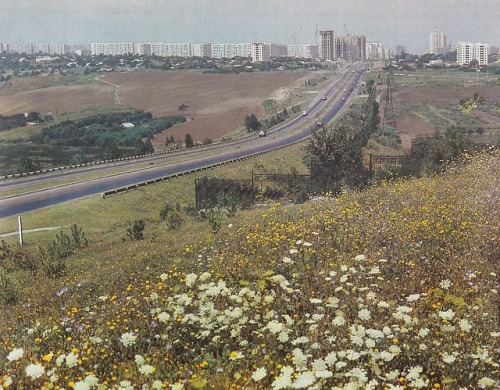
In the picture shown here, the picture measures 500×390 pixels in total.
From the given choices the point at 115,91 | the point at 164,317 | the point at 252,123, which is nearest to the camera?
the point at 164,317

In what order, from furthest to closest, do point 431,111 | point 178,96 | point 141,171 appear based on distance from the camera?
point 178,96, point 431,111, point 141,171

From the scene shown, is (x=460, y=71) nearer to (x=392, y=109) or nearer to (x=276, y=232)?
(x=392, y=109)

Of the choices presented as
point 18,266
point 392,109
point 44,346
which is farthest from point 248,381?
point 392,109

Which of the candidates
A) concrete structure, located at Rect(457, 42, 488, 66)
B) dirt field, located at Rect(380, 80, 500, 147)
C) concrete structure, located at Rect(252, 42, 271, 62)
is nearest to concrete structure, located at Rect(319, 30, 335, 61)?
dirt field, located at Rect(380, 80, 500, 147)

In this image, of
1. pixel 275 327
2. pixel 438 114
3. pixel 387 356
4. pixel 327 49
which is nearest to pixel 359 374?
pixel 387 356

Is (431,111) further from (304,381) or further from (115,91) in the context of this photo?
(115,91)

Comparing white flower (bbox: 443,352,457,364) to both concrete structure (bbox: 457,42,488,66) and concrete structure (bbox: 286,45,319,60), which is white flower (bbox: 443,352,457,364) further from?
concrete structure (bbox: 286,45,319,60)

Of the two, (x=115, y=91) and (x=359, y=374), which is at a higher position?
(x=115, y=91)
